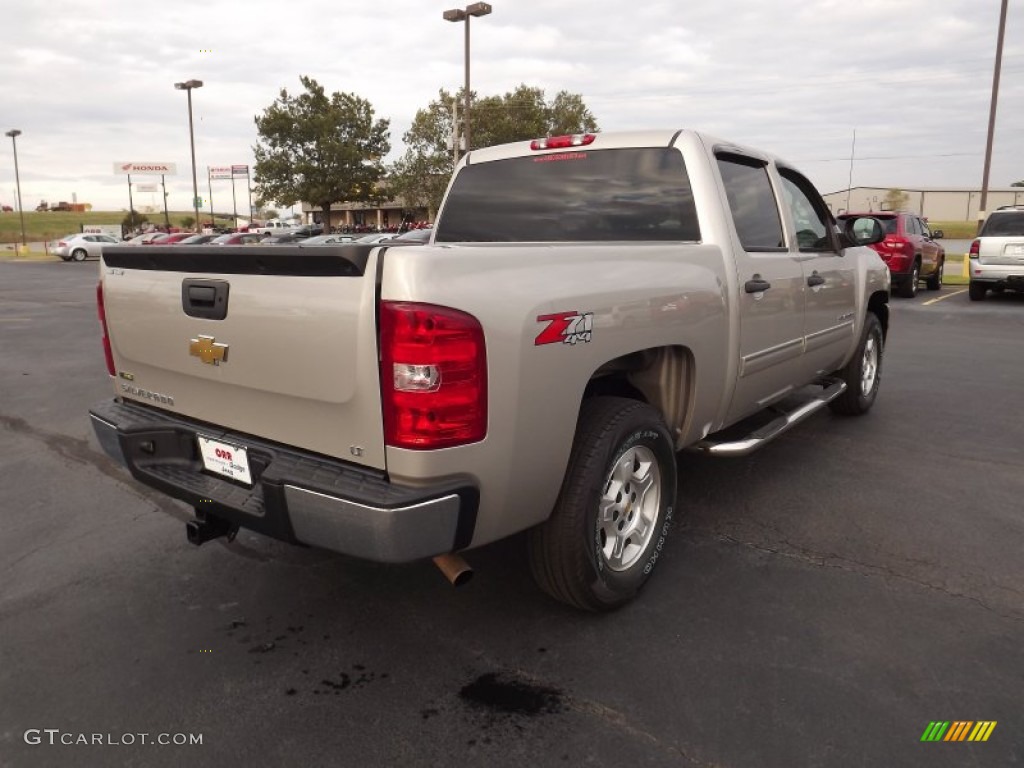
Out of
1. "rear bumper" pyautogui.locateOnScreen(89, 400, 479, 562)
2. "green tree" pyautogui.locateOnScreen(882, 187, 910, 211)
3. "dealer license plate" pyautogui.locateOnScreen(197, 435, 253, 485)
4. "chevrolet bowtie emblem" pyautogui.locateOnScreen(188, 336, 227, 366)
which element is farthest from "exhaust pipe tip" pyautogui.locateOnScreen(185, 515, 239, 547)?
"green tree" pyautogui.locateOnScreen(882, 187, 910, 211)

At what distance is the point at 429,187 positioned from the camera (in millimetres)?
52156

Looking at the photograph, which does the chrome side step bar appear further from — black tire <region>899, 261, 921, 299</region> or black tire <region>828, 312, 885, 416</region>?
black tire <region>899, 261, 921, 299</region>

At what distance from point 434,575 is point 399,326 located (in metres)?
1.60

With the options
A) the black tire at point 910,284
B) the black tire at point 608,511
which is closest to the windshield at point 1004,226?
the black tire at point 910,284

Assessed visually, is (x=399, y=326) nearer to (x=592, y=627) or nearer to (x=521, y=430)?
(x=521, y=430)

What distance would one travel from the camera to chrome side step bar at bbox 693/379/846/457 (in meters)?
3.46

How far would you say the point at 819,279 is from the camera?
441 cm

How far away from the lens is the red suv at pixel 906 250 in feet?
47.3

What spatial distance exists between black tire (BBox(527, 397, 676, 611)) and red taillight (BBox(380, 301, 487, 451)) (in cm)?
62

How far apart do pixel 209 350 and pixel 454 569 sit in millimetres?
1146

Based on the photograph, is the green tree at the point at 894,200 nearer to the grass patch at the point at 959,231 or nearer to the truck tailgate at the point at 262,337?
the grass patch at the point at 959,231

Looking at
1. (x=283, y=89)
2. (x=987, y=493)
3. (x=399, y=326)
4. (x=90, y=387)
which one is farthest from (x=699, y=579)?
(x=283, y=89)

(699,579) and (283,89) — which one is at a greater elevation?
(283,89)

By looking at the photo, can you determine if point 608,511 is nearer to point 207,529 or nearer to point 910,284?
point 207,529
